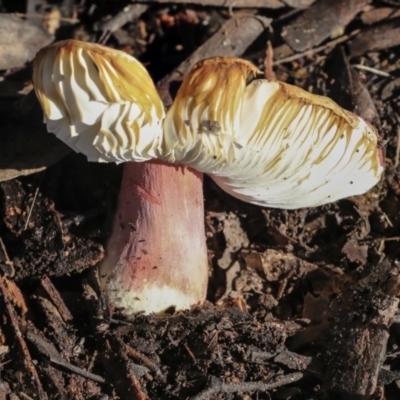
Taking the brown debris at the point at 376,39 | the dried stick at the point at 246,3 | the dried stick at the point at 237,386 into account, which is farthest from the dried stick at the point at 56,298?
the brown debris at the point at 376,39

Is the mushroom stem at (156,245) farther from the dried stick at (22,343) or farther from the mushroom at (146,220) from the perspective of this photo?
the dried stick at (22,343)

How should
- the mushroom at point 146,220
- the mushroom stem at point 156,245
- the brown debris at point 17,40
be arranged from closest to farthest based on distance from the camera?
the mushroom at point 146,220 < the mushroom stem at point 156,245 < the brown debris at point 17,40

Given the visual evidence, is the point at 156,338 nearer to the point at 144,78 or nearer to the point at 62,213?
the point at 62,213

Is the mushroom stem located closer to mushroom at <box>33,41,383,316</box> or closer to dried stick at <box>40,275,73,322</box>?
mushroom at <box>33,41,383,316</box>

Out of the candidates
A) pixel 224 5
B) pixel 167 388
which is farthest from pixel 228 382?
pixel 224 5

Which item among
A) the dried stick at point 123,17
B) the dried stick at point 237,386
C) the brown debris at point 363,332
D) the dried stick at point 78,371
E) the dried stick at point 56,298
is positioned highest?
the dried stick at point 123,17

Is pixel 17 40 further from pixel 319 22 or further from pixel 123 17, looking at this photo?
Answer: pixel 319 22

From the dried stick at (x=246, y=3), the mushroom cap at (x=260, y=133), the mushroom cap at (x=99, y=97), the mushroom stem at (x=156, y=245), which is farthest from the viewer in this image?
the dried stick at (x=246, y=3)
